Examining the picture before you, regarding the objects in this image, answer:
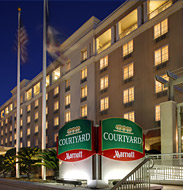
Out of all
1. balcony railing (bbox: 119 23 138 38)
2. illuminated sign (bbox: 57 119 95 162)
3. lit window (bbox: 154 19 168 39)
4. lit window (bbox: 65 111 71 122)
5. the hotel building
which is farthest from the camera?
lit window (bbox: 65 111 71 122)

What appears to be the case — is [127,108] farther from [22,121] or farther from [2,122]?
[2,122]

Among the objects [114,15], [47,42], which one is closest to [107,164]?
[47,42]

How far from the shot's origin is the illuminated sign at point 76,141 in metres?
12.4

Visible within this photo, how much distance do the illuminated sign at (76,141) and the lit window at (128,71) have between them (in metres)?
19.4

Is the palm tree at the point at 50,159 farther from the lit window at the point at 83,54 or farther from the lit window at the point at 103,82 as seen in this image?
the lit window at the point at 83,54

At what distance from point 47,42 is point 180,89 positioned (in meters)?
11.1

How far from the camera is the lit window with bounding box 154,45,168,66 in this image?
28139 millimetres

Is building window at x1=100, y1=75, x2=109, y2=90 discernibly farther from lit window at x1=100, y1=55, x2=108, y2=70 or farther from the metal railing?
the metal railing

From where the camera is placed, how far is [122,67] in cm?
3356

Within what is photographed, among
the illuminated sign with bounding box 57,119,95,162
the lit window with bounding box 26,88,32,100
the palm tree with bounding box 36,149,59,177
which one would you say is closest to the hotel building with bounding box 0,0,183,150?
the palm tree with bounding box 36,149,59,177

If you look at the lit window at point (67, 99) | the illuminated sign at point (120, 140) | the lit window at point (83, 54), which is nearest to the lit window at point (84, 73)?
the lit window at point (83, 54)

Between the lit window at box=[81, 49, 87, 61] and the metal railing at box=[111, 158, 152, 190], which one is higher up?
the lit window at box=[81, 49, 87, 61]

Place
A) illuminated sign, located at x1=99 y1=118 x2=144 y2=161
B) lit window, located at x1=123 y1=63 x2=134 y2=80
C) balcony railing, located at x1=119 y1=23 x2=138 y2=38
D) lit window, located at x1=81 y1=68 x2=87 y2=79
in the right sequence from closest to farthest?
illuminated sign, located at x1=99 y1=118 x2=144 y2=161, lit window, located at x1=123 y1=63 x2=134 y2=80, balcony railing, located at x1=119 y1=23 x2=138 y2=38, lit window, located at x1=81 y1=68 x2=87 y2=79

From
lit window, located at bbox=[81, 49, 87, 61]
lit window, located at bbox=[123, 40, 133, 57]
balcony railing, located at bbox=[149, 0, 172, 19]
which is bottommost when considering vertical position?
lit window, located at bbox=[123, 40, 133, 57]
